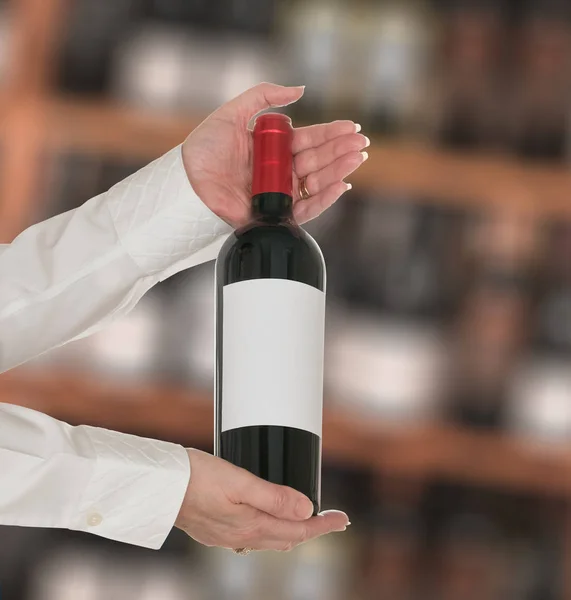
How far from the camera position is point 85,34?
1.29 m

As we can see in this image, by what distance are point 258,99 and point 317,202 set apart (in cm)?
10

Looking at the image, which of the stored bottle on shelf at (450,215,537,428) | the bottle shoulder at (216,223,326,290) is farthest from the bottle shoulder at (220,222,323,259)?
the stored bottle on shelf at (450,215,537,428)

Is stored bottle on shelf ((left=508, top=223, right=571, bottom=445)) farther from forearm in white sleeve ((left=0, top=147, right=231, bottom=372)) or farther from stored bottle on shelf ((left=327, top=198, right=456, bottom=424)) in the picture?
forearm in white sleeve ((left=0, top=147, right=231, bottom=372))

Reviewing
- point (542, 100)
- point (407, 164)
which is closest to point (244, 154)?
point (407, 164)

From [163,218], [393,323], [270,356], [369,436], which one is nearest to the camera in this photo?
[270,356]

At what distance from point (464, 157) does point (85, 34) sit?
55cm

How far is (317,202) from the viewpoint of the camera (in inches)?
29.3

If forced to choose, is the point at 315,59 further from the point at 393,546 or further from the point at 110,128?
the point at 393,546

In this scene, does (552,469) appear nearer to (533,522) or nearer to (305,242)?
(533,522)

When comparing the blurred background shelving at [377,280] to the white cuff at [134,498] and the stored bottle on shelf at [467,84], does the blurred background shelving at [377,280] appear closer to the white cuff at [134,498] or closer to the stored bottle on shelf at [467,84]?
the stored bottle on shelf at [467,84]

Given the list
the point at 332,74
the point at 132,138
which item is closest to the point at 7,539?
the point at 132,138

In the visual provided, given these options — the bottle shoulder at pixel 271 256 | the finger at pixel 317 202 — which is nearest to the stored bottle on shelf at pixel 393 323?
the finger at pixel 317 202

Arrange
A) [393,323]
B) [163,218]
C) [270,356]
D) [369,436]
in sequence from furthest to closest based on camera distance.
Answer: [393,323] → [369,436] → [163,218] → [270,356]

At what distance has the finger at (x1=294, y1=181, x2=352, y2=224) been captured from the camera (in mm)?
737
